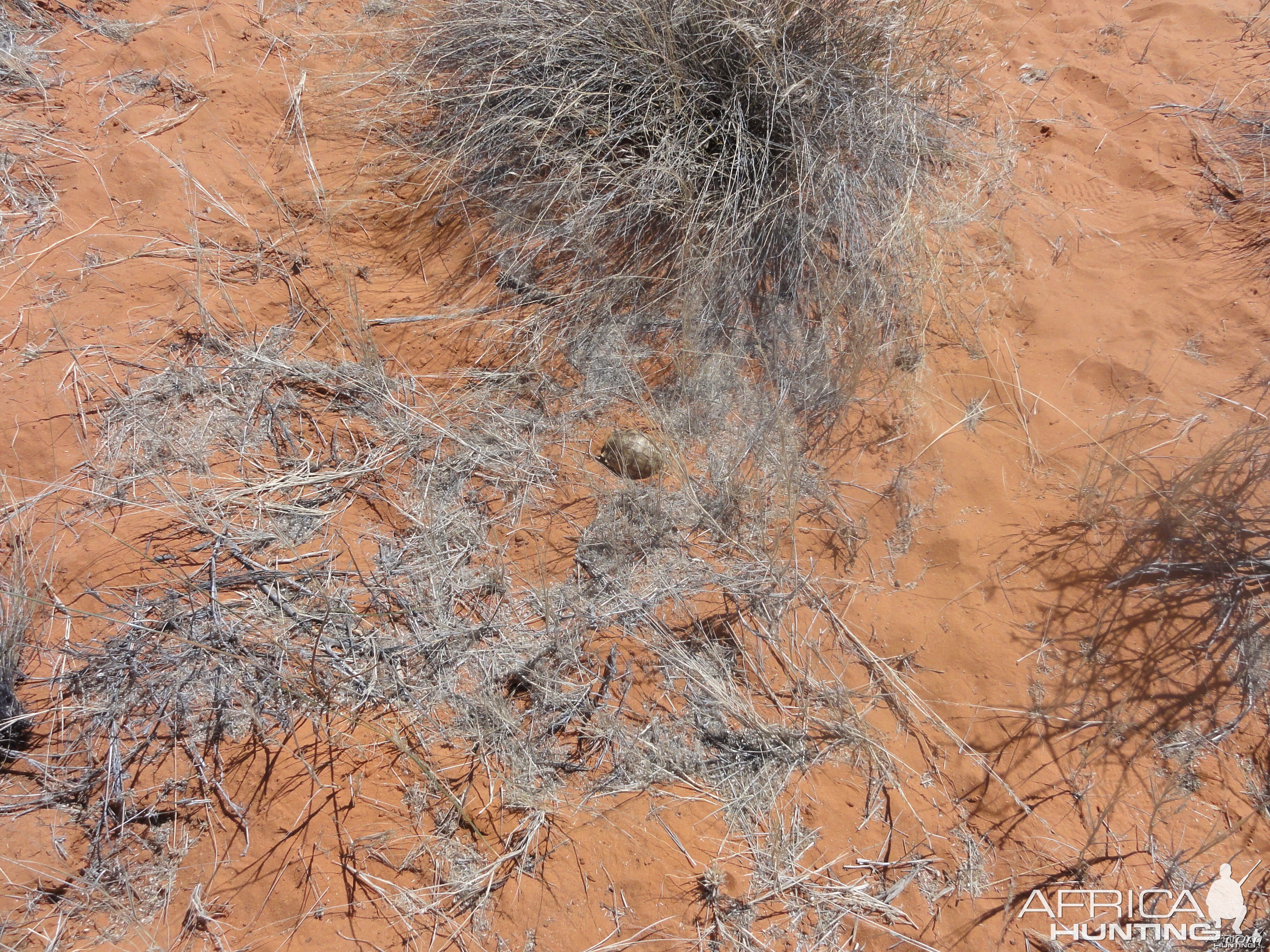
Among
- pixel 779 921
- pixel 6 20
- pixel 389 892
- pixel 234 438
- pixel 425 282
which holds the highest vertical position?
pixel 6 20

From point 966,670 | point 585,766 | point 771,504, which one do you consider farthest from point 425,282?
point 966,670

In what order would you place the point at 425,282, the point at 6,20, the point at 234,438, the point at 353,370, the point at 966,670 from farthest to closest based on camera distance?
the point at 6,20, the point at 425,282, the point at 353,370, the point at 234,438, the point at 966,670

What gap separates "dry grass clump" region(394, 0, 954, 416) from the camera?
2.78 meters

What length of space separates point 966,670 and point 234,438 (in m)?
2.26

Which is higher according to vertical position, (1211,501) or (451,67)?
(451,67)

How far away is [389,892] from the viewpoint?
5.57ft

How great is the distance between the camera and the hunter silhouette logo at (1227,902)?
177cm

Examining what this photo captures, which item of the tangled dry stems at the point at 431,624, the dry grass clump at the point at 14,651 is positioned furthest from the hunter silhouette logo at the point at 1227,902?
the dry grass clump at the point at 14,651

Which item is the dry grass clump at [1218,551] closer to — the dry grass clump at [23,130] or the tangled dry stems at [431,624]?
the tangled dry stems at [431,624]

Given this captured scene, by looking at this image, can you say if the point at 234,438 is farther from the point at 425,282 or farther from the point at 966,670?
the point at 966,670

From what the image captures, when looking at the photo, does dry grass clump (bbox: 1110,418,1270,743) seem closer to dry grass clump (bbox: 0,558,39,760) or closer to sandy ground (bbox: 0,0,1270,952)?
sandy ground (bbox: 0,0,1270,952)

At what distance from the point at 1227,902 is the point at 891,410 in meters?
1.58

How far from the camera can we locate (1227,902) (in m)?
1.80

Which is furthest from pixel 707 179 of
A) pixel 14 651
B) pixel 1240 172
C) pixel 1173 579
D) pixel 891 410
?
pixel 14 651
